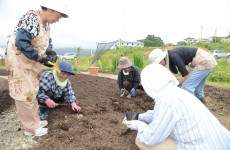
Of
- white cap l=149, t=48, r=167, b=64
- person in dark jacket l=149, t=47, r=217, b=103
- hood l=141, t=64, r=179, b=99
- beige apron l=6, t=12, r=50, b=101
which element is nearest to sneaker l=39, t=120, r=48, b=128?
beige apron l=6, t=12, r=50, b=101

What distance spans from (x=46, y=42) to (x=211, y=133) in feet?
7.20

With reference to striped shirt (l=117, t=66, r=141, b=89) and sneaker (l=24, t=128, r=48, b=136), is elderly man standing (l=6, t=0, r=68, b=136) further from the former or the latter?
striped shirt (l=117, t=66, r=141, b=89)

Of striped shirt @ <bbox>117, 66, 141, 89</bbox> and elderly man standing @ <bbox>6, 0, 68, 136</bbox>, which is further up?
elderly man standing @ <bbox>6, 0, 68, 136</bbox>

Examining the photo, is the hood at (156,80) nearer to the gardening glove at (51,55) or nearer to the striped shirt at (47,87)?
the gardening glove at (51,55)

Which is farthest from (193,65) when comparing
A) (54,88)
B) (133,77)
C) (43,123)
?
(43,123)

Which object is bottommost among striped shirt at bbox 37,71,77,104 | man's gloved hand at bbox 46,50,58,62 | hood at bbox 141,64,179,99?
striped shirt at bbox 37,71,77,104

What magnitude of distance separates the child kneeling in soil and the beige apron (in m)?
0.40

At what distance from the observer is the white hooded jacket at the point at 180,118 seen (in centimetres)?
235

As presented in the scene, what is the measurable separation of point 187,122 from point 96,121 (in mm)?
2002

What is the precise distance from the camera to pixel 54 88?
4180 millimetres

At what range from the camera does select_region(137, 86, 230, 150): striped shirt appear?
2.35 meters

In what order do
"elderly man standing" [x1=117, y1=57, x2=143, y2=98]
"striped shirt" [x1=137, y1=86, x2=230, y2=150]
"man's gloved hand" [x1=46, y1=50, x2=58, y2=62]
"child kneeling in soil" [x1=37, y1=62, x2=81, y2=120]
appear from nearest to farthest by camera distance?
1. "striped shirt" [x1=137, y1=86, x2=230, y2=150]
2. "man's gloved hand" [x1=46, y1=50, x2=58, y2=62]
3. "child kneeling in soil" [x1=37, y1=62, x2=81, y2=120]
4. "elderly man standing" [x1=117, y1=57, x2=143, y2=98]

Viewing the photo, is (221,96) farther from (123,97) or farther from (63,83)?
(63,83)

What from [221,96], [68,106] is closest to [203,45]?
[221,96]
